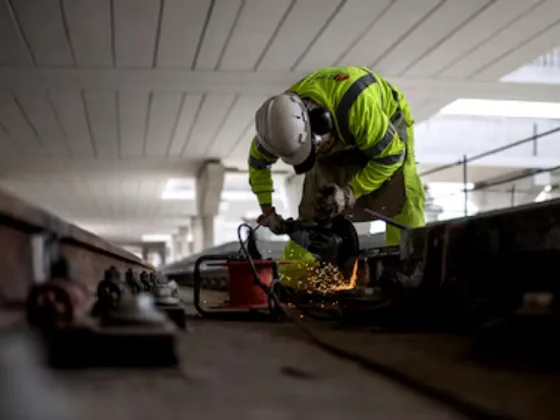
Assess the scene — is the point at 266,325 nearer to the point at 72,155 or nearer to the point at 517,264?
the point at 517,264

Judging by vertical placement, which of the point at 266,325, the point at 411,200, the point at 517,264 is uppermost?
the point at 411,200

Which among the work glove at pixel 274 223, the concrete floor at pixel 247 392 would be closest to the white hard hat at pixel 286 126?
the work glove at pixel 274 223

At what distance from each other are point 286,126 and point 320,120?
144 millimetres

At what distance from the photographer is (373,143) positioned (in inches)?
103

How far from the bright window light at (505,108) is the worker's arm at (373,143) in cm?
229

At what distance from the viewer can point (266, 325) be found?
1.73 metres

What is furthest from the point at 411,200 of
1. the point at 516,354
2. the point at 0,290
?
the point at 0,290

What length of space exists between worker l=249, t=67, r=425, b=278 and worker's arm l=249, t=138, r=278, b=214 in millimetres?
219

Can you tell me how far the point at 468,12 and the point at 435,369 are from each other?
97.6 inches

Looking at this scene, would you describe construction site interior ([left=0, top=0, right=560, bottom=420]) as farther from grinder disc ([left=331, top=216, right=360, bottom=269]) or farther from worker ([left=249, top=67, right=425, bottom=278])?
worker ([left=249, top=67, right=425, bottom=278])

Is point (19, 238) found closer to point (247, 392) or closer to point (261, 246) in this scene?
point (247, 392)

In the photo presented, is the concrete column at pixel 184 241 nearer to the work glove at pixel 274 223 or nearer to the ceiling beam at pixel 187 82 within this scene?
the ceiling beam at pixel 187 82

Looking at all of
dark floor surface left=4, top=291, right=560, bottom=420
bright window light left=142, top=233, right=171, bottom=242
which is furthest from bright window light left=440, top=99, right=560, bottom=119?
bright window light left=142, top=233, right=171, bottom=242

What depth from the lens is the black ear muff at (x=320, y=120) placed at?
2562 mm
